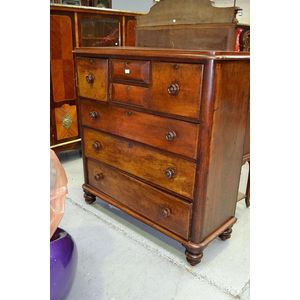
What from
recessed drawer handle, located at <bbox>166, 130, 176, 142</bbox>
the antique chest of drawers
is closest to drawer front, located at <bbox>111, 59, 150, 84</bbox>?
the antique chest of drawers

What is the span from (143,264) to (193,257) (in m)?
0.25

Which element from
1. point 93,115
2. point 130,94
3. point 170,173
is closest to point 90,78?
point 93,115

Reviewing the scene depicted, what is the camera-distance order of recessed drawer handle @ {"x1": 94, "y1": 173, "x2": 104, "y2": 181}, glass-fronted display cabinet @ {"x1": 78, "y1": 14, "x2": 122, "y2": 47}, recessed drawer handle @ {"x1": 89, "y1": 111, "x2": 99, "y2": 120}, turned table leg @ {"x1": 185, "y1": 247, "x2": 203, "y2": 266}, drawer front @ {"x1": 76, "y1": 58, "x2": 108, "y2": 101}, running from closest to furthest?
turned table leg @ {"x1": 185, "y1": 247, "x2": 203, "y2": 266} < drawer front @ {"x1": 76, "y1": 58, "x2": 108, "y2": 101} < recessed drawer handle @ {"x1": 89, "y1": 111, "x2": 99, "y2": 120} < recessed drawer handle @ {"x1": 94, "y1": 173, "x2": 104, "y2": 181} < glass-fronted display cabinet @ {"x1": 78, "y1": 14, "x2": 122, "y2": 47}

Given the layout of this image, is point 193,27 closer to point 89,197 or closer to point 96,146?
point 96,146

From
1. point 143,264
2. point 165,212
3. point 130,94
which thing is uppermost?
point 130,94

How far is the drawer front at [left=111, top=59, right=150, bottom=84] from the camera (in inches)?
54.7

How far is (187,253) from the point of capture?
4.89ft

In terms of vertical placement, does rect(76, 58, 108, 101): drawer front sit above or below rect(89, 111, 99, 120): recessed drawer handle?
above

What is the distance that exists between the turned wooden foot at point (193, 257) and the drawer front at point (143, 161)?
0.30 meters

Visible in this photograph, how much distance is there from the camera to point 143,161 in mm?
1558

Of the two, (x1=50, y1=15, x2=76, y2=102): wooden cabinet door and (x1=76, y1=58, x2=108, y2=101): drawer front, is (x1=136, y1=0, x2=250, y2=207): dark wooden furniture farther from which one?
(x1=50, y1=15, x2=76, y2=102): wooden cabinet door

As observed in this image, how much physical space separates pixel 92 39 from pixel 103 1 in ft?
4.30
